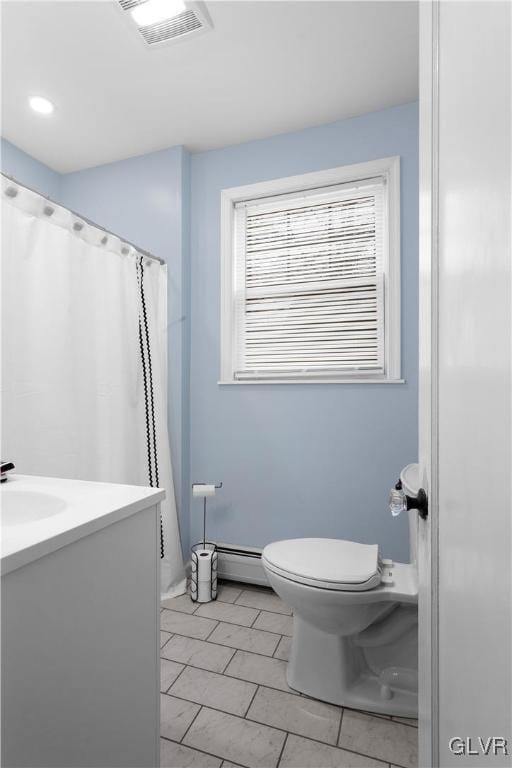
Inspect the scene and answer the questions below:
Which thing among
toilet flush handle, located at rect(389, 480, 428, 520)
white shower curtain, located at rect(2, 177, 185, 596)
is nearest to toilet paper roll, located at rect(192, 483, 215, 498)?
white shower curtain, located at rect(2, 177, 185, 596)

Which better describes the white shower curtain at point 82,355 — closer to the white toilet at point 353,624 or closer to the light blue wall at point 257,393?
the light blue wall at point 257,393

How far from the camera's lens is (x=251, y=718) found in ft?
4.33

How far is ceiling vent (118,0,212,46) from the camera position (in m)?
1.47

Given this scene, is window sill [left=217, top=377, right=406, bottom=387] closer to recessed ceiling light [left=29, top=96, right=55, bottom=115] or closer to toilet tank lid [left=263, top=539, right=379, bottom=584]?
toilet tank lid [left=263, top=539, right=379, bottom=584]

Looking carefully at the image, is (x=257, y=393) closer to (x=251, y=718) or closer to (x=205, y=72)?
(x=251, y=718)

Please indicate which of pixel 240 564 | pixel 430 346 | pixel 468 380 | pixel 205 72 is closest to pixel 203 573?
pixel 240 564

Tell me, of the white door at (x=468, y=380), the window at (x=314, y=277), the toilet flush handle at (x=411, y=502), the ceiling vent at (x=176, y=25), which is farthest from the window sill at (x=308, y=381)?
the ceiling vent at (x=176, y=25)

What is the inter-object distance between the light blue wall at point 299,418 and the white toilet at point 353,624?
0.54 meters

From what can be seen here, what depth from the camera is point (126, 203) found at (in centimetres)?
247

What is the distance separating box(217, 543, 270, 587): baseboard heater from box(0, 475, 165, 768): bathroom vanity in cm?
125

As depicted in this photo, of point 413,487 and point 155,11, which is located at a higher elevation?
point 155,11

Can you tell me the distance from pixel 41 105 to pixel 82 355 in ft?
4.47

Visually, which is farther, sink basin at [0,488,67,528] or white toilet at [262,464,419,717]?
white toilet at [262,464,419,717]

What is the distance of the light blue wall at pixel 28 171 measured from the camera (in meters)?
2.31
